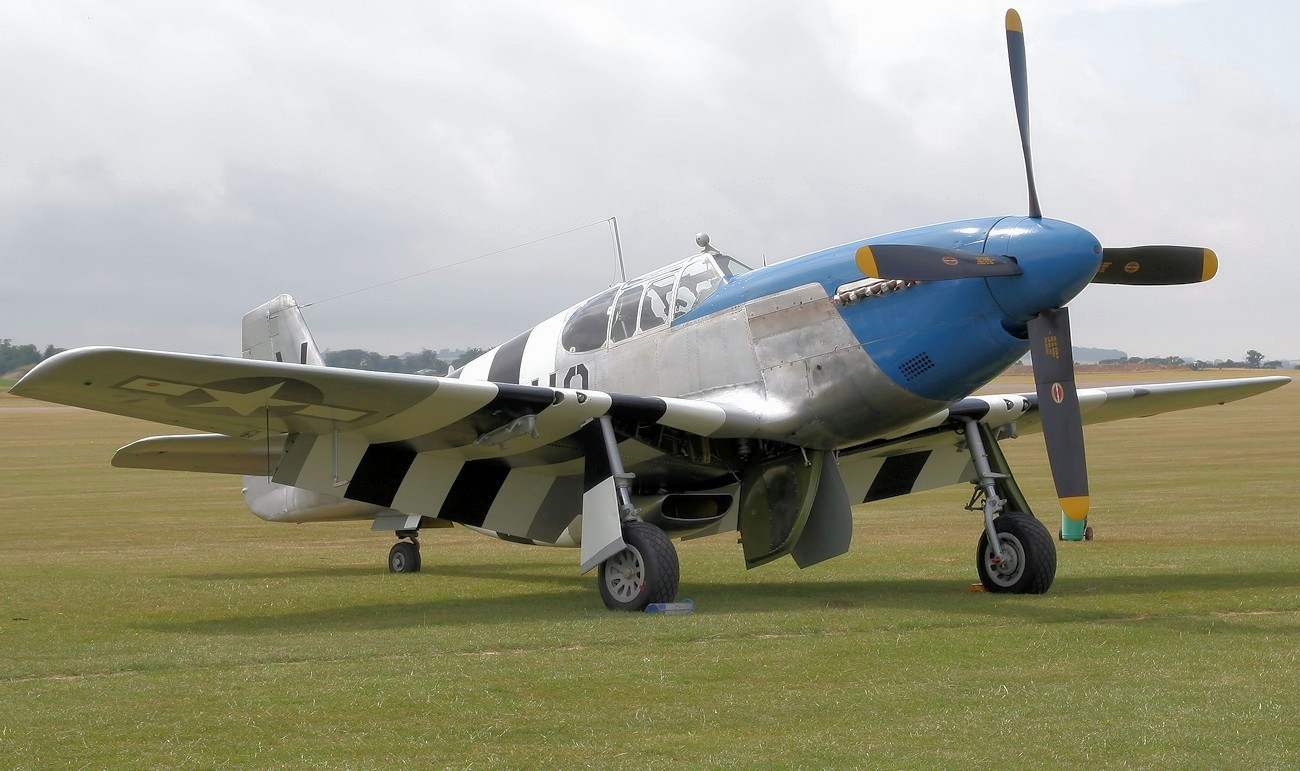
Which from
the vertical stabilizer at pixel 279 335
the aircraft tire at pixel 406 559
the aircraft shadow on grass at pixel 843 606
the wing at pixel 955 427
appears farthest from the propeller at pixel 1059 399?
the vertical stabilizer at pixel 279 335

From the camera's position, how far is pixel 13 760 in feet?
16.4

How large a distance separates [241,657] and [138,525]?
15.1 meters

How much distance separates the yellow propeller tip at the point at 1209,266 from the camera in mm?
10648

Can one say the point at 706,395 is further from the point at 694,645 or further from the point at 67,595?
the point at 67,595

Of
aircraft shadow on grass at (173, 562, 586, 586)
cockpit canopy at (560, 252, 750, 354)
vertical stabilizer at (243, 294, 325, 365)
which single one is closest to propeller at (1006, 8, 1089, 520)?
cockpit canopy at (560, 252, 750, 354)

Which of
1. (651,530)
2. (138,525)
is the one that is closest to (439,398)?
(651,530)

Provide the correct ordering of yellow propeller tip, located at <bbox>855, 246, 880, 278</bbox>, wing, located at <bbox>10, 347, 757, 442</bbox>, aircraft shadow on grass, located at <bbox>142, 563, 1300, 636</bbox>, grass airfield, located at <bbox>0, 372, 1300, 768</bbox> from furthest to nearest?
yellow propeller tip, located at <bbox>855, 246, 880, 278</bbox>, aircraft shadow on grass, located at <bbox>142, 563, 1300, 636</bbox>, wing, located at <bbox>10, 347, 757, 442</bbox>, grass airfield, located at <bbox>0, 372, 1300, 768</bbox>

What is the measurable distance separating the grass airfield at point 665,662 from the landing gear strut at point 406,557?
0.95ft

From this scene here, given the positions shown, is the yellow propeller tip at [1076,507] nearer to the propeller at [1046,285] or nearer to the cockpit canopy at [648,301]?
the propeller at [1046,285]

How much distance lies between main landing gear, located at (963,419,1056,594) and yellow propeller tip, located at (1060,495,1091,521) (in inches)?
34.4

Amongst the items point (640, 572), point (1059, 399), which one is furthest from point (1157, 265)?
point (640, 572)

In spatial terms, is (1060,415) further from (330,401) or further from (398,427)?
(330,401)

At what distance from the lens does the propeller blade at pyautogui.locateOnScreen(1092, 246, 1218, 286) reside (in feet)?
34.4

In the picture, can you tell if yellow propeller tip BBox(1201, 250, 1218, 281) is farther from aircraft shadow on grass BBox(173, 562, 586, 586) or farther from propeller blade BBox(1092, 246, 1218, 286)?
aircraft shadow on grass BBox(173, 562, 586, 586)
